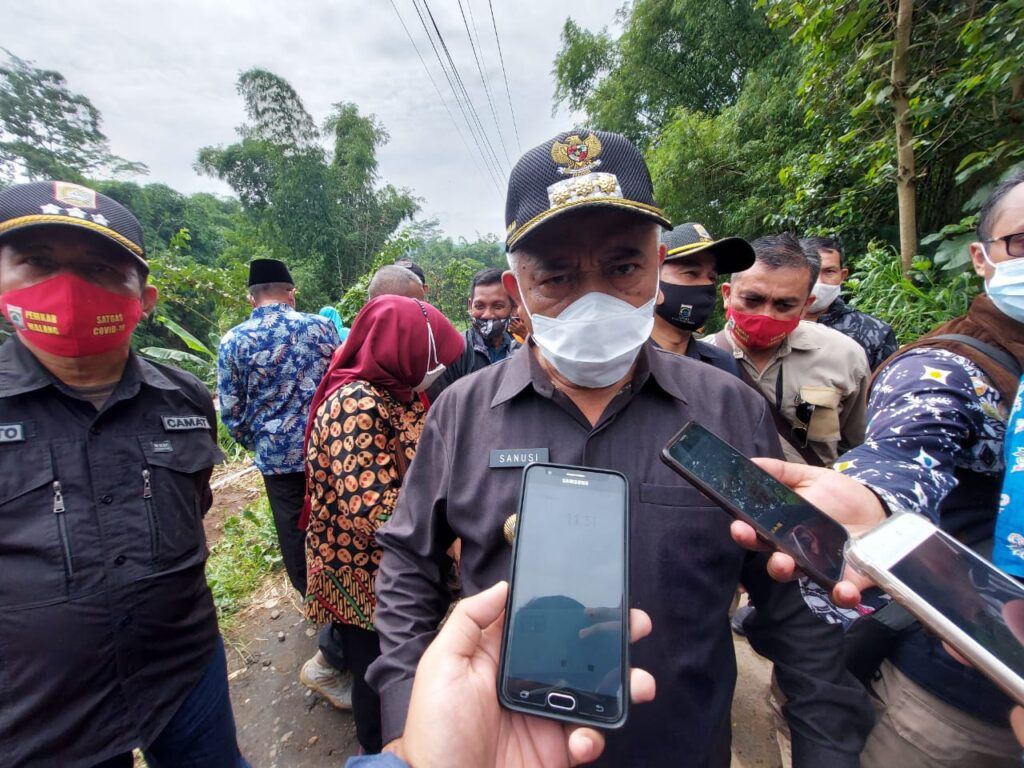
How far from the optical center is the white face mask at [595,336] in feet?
4.10

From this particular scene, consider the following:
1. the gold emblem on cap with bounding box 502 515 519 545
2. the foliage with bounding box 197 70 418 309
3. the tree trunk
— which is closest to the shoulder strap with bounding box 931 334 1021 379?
the gold emblem on cap with bounding box 502 515 519 545

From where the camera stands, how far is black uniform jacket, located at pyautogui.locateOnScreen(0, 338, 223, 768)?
1.24 metres

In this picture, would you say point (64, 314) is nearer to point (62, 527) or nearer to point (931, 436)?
point (62, 527)

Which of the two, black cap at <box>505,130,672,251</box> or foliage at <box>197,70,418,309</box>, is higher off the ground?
foliage at <box>197,70,418,309</box>

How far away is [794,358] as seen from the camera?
2467 millimetres

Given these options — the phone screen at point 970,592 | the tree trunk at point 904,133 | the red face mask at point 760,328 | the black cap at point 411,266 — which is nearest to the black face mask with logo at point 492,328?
the black cap at point 411,266

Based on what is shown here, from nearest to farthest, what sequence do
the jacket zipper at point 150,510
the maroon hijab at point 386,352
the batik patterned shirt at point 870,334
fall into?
the jacket zipper at point 150,510, the maroon hijab at point 386,352, the batik patterned shirt at point 870,334

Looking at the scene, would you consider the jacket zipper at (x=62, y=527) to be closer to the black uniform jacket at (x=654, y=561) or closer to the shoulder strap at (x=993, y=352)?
the black uniform jacket at (x=654, y=561)

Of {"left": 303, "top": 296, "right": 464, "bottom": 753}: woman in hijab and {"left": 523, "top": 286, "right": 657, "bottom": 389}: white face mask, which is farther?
{"left": 303, "top": 296, "right": 464, "bottom": 753}: woman in hijab

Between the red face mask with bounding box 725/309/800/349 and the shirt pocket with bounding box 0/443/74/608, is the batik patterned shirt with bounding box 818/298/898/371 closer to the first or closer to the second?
the red face mask with bounding box 725/309/800/349

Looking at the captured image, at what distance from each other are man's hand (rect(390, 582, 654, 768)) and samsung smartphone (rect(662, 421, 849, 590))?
32cm

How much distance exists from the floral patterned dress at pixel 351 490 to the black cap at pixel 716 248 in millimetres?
1634

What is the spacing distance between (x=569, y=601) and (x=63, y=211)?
6.08 ft

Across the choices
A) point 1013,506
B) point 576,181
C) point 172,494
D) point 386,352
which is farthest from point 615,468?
point 172,494
